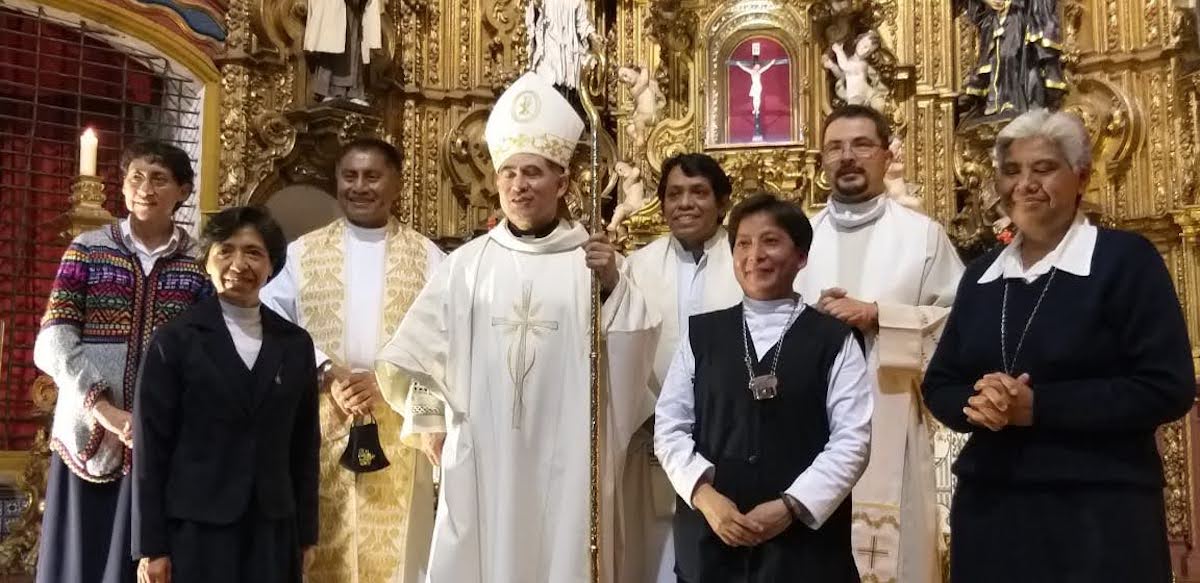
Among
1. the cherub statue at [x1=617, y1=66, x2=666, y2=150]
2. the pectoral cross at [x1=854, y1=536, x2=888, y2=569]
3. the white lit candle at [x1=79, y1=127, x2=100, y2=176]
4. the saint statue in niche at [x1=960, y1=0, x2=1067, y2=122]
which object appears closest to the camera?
the pectoral cross at [x1=854, y1=536, x2=888, y2=569]

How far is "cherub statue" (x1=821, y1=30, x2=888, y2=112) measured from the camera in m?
8.23

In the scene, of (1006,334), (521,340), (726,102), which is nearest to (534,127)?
(521,340)

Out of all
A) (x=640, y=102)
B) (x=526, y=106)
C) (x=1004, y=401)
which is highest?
(x=640, y=102)

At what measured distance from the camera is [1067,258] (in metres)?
2.67

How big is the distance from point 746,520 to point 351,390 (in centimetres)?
146

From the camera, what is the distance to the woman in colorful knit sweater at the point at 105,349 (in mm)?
3283

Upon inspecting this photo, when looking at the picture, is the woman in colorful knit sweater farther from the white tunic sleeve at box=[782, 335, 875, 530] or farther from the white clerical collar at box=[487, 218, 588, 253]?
the white tunic sleeve at box=[782, 335, 875, 530]

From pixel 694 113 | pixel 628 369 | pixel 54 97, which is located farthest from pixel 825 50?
pixel 628 369

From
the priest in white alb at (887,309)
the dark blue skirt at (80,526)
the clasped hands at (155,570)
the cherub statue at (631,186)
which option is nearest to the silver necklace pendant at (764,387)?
the priest in white alb at (887,309)

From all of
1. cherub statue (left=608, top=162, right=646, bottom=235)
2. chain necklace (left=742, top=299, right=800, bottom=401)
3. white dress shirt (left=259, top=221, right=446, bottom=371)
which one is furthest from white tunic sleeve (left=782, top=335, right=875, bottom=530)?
cherub statue (left=608, top=162, right=646, bottom=235)

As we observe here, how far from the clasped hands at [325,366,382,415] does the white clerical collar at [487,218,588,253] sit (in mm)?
567

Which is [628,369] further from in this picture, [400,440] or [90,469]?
[90,469]

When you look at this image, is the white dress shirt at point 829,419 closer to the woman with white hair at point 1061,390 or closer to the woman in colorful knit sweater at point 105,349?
the woman with white hair at point 1061,390

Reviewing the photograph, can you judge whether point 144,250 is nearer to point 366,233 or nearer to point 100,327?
point 100,327
